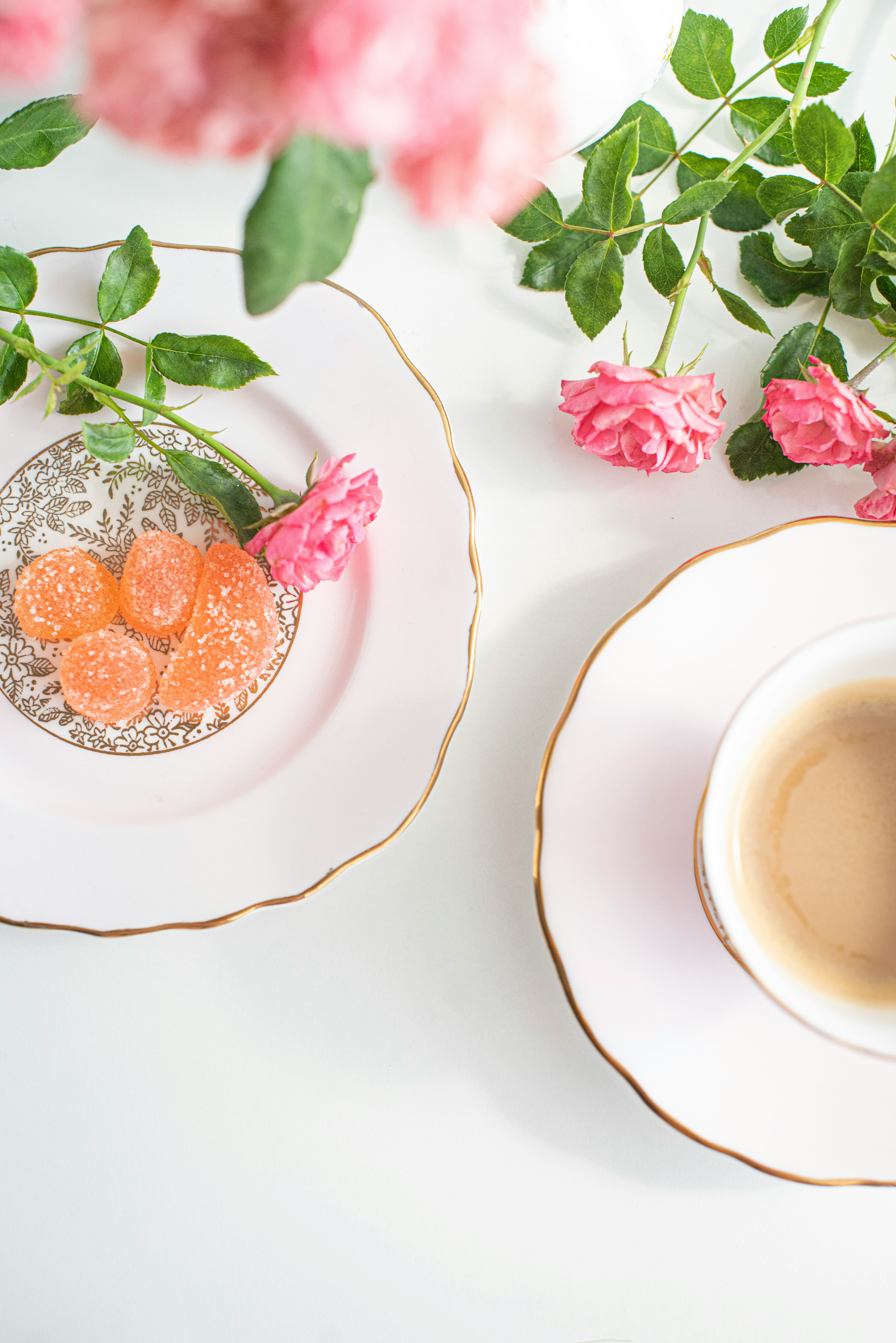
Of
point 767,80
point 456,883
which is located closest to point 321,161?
point 456,883

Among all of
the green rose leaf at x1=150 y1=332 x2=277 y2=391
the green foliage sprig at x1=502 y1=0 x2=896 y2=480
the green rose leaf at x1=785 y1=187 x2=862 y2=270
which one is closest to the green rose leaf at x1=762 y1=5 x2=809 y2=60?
the green foliage sprig at x1=502 y1=0 x2=896 y2=480

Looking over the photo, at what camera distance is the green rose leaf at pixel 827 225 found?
24.2 inches

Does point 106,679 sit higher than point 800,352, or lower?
lower

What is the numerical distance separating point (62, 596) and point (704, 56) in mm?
640

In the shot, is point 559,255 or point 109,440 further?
point 559,255

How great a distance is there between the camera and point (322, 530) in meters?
0.57

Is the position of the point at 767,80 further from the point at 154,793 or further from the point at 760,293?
the point at 154,793

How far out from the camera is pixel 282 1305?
70cm

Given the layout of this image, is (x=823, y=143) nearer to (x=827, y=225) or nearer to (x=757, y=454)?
(x=827, y=225)

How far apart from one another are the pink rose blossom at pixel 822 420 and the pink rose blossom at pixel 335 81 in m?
0.46

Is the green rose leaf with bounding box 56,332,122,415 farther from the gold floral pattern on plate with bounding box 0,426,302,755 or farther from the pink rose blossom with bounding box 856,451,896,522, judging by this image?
the pink rose blossom with bounding box 856,451,896,522

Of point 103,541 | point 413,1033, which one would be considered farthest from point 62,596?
point 413,1033

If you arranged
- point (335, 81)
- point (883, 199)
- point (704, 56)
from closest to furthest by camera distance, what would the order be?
point (335, 81)
point (883, 199)
point (704, 56)

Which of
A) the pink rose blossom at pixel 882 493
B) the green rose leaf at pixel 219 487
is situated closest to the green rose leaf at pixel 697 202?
the pink rose blossom at pixel 882 493
